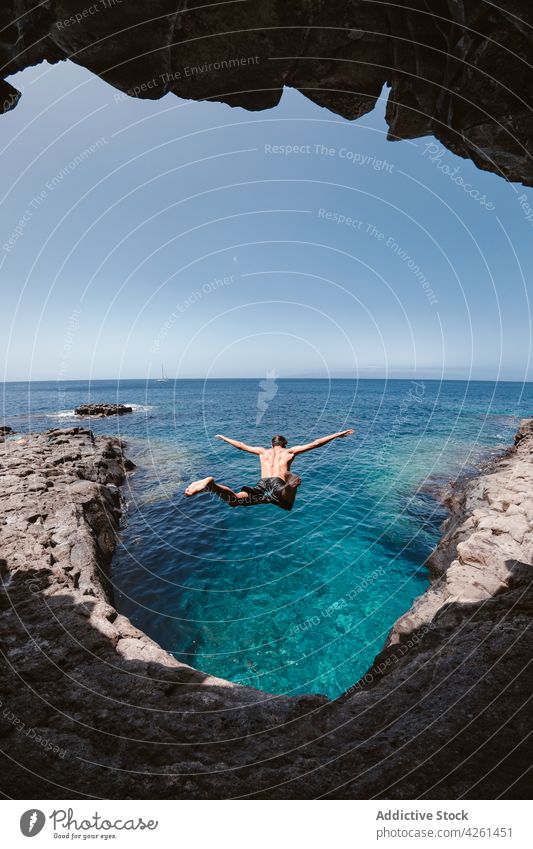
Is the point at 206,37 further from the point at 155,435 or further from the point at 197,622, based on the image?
the point at 155,435

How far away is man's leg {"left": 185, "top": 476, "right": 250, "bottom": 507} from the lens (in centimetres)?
579

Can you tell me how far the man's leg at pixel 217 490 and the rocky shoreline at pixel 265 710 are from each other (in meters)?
2.95

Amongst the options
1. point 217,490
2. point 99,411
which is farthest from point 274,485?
point 99,411

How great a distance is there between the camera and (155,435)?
38.8m

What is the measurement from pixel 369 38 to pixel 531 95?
3223 mm

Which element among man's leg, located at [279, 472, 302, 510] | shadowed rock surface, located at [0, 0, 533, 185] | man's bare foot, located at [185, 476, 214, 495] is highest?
shadowed rock surface, located at [0, 0, 533, 185]

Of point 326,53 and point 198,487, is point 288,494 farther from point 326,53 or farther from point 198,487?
point 326,53

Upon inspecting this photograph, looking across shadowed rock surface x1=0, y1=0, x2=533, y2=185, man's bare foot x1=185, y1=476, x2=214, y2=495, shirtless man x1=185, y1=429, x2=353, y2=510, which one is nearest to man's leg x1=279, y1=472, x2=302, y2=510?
shirtless man x1=185, y1=429, x2=353, y2=510

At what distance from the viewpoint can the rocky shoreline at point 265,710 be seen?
2.96 meters

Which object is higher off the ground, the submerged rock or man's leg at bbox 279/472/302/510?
man's leg at bbox 279/472/302/510

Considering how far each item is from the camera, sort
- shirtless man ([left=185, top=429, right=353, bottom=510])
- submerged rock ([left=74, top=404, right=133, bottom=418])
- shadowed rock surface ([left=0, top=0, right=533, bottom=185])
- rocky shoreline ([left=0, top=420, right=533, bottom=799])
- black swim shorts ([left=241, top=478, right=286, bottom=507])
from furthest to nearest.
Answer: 1. submerged rock ([left=74, top=404, right=133, bottom=418])
2. black swim shorts ([left=241, top=478, right=286, bottom=507])
3. shirtless man ([left=185, top=429, right=353, bottom=510])
4. shadowed rock surface ([left=0, top=0, right=533, bottom=185])
5. rocky shoreline ([left=0, top=420, right=533, bottom=799])

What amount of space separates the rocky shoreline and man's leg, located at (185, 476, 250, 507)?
2.95 metres

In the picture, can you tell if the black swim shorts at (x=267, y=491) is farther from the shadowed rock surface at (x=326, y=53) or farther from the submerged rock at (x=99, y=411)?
the submerged rock at (x=99, y=411)

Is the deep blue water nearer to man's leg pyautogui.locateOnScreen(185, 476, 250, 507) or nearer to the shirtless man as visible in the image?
the shirtless man
